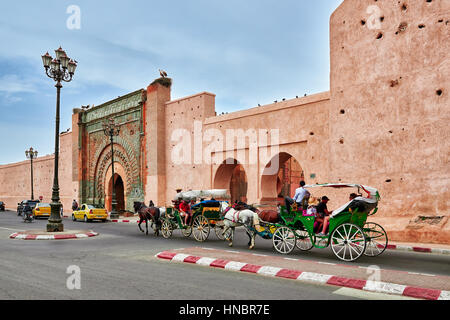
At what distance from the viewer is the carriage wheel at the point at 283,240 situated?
9.83m

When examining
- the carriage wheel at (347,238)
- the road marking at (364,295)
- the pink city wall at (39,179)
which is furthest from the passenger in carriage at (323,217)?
the pink city wall at (39,179)

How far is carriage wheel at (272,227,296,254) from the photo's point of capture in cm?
983

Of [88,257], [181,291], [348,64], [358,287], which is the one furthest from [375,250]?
[348,64]

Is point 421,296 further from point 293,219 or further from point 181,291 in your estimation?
point 293,219

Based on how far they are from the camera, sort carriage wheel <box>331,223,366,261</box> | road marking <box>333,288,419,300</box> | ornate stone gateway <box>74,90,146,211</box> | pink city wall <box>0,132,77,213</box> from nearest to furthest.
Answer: road marking <box>333,288,419,300</box>, carriage wheel <box>331,223,366,261</box>, ornate stone gateway <box>74,90,146,211</box>, pink city wall <box>0,132,77,213</box>

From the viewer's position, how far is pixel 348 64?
50.4 ft

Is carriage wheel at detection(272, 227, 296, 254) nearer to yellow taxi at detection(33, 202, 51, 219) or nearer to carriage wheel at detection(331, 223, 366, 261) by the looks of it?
carriage wheel at detection(331, 223, 366, 261)

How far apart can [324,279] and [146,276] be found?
3.02 m

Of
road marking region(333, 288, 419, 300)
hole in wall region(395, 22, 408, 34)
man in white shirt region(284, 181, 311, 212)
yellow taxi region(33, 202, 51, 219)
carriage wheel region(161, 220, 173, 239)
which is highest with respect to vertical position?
hole in wall region(395, 22, 408, 34)

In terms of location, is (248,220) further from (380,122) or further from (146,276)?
(380,122)

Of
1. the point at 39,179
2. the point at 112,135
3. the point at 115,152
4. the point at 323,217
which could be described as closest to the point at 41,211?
the point at 115,152

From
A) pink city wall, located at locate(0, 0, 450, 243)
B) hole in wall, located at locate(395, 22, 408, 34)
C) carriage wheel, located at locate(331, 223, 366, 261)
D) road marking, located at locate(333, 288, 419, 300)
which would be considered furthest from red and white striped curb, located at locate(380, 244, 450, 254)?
hole in wall, located at locate(395, 22, 408, 34)

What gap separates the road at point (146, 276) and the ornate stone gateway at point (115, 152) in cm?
1669

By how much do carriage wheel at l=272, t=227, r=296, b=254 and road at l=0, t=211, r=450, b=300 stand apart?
0.84ft
